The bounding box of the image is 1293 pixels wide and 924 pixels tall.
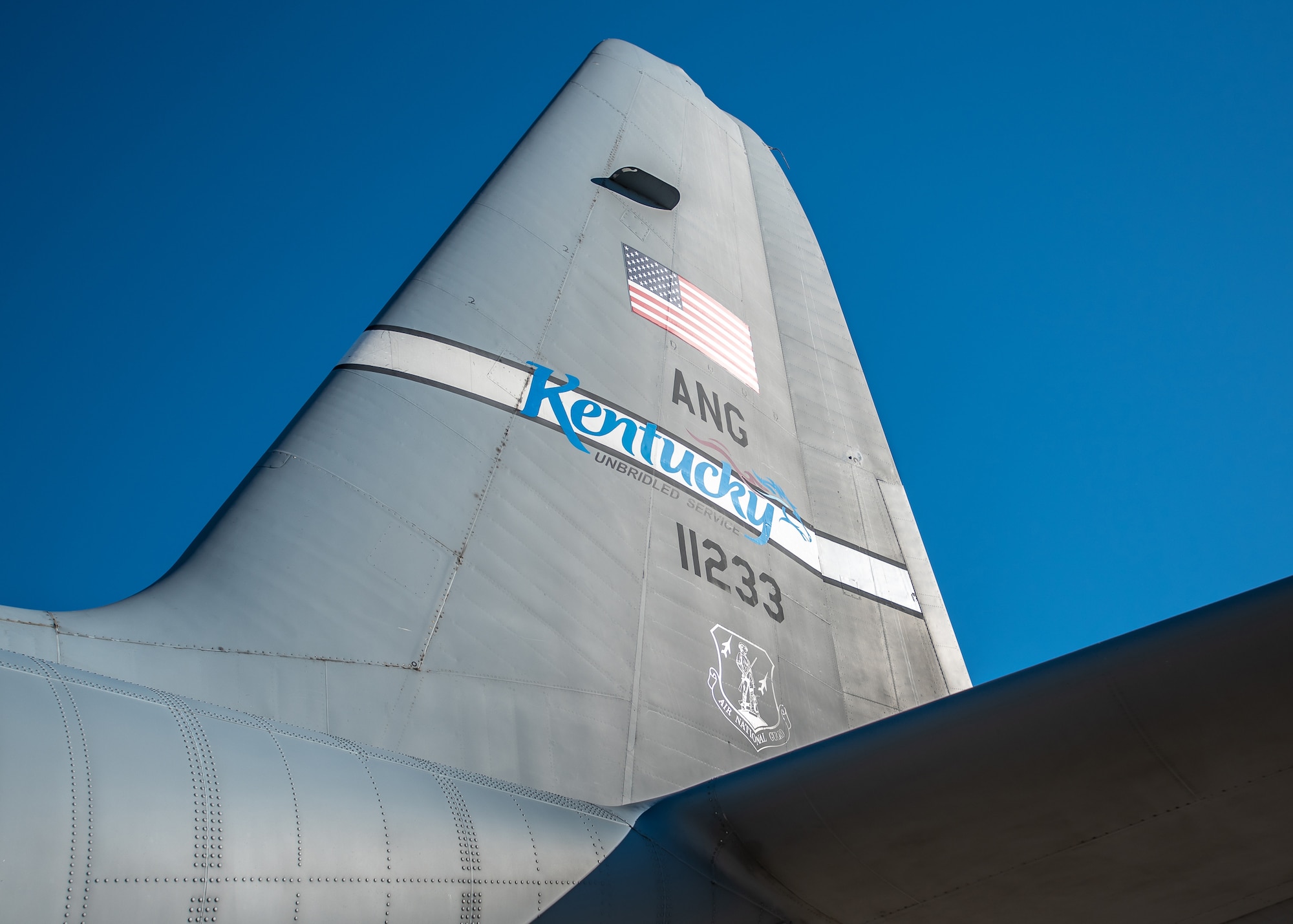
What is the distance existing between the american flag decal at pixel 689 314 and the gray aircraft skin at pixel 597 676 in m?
0.04

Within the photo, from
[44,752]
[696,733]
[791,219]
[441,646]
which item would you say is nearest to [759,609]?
[696,733]

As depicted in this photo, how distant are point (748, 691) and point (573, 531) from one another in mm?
1523

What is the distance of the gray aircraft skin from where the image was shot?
9.02 ft

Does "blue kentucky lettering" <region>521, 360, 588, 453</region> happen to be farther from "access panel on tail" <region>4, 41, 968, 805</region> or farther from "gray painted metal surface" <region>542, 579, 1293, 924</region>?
"gray painted metal surface" <region>542, 579, 1293, 924</region>

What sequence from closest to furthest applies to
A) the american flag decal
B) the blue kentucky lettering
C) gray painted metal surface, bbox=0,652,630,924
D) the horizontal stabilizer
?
gray painted metal surface, bbox=0,652,630,924 → the horizontal stabilizer → the blue kentucky lettering → the american flag decal

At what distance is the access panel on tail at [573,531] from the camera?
442cm

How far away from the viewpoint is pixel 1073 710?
2855mm

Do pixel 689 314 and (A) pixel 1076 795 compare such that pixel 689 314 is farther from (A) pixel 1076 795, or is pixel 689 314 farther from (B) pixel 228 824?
(B) pixel 228 824

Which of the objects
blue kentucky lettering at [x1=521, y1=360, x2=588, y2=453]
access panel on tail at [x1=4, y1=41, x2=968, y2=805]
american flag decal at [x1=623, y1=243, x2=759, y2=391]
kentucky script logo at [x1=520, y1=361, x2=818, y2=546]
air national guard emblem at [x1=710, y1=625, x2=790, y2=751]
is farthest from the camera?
american flag decal at [x1=623, y1=243, x2=759, y2=391]

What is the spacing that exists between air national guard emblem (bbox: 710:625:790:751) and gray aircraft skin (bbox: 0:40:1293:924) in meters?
0.02

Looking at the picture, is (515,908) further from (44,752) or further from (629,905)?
(44,752)

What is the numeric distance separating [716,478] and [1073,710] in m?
4.23

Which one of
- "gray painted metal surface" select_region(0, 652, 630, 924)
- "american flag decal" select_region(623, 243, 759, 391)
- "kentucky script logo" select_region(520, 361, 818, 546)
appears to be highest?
"american flag decal" select_region(623, 243, 759, 391)

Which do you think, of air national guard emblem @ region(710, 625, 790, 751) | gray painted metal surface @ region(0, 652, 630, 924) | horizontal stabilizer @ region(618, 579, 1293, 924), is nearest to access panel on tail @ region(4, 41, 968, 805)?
air national guard emblem @ region(710, 625, 790, 751)
